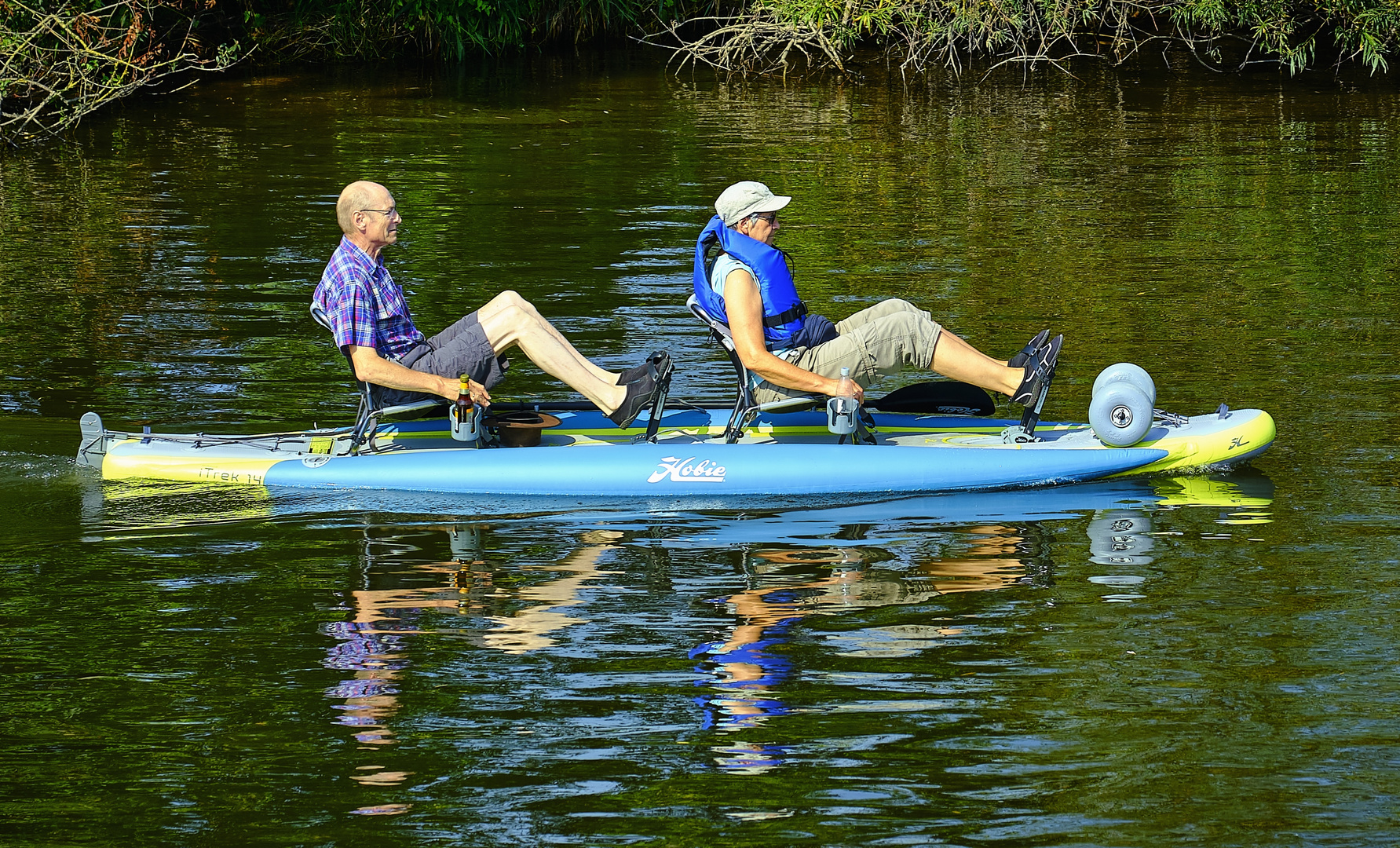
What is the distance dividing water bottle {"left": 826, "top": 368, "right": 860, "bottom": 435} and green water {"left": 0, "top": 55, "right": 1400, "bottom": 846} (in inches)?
12.6

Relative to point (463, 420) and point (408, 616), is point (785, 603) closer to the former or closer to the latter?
point (408, 616)

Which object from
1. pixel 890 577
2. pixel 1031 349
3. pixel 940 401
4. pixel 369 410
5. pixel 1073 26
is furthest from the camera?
pixel 1073 26

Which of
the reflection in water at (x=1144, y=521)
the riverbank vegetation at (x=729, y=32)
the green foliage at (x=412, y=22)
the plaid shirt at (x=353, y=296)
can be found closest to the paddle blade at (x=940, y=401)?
the reflection in water at (x=1144, y=521)

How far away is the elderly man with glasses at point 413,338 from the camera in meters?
6.89

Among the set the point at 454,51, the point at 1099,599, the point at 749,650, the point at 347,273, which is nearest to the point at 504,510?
the point at 347,273

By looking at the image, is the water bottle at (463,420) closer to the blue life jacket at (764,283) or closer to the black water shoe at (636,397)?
the black water shoe at (636,397)

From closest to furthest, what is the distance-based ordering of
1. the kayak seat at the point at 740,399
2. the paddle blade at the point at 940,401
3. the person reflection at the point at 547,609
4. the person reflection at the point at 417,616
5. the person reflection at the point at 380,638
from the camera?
1. the person reflection at the point at 380,638
2. the person reflection at the point at 417,616
3. the person reflection at the point at 547,609
4. the kayak seat at the point at 740,399
5. the paddle blade at the point at 940,401

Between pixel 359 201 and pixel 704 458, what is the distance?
5.53 ft

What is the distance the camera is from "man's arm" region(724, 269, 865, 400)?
6871mm

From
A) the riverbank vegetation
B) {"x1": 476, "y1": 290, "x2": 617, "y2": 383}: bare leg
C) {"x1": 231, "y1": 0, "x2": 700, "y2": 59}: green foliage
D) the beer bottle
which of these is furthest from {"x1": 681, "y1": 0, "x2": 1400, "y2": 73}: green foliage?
the beer bottle

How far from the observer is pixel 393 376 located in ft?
22.6

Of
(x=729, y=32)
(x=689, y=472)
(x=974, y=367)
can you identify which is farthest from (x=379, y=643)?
(x=729, y=32)

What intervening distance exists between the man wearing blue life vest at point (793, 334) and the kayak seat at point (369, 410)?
122cm

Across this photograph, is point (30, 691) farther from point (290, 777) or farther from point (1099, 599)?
point (1099, 599)
